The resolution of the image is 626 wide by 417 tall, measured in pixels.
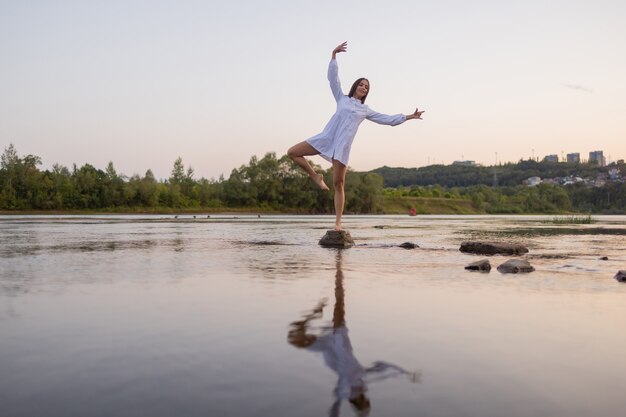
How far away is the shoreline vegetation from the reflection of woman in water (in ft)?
249

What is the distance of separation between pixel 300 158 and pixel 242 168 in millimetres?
90254

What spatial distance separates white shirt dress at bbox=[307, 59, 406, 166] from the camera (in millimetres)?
12008

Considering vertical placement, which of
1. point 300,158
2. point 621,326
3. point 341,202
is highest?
point 300,158

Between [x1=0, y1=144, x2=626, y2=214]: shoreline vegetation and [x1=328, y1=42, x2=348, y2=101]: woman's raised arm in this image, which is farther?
[x1=0, y1=144, x2=626, y2=214]: shoreline vegetation

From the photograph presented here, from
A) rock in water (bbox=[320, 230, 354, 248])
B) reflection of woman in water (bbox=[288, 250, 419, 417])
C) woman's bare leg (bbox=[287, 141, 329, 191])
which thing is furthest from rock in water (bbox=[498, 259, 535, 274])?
woman's bare leg (bbox=[287, 141, 329, 191])

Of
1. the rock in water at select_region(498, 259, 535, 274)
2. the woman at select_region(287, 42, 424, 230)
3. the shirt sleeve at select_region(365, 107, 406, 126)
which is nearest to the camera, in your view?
the rock in water at select_region(498, 259, 535, 274)

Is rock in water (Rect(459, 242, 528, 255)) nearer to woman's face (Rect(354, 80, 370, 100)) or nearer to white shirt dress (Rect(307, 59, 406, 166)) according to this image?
white shirt dress (Rect(307, 59, 406, 166))

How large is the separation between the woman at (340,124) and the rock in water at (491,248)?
119 inches

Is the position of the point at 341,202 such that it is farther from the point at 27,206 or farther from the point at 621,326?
the point at 27,206

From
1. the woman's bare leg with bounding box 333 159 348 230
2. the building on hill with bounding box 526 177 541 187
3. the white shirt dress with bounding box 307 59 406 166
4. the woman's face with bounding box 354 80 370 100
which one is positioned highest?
the building on hill with bounding box 526 177 541 187

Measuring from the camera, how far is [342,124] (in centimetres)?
1211

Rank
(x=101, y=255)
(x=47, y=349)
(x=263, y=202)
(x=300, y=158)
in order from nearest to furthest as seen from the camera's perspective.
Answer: (x=47, y=349)
(x=101, y=255)
(x=300, y=158)
(x=263, y=202)

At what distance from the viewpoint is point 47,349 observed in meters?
3.32

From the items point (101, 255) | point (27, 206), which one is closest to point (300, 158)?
point (101, 255)
